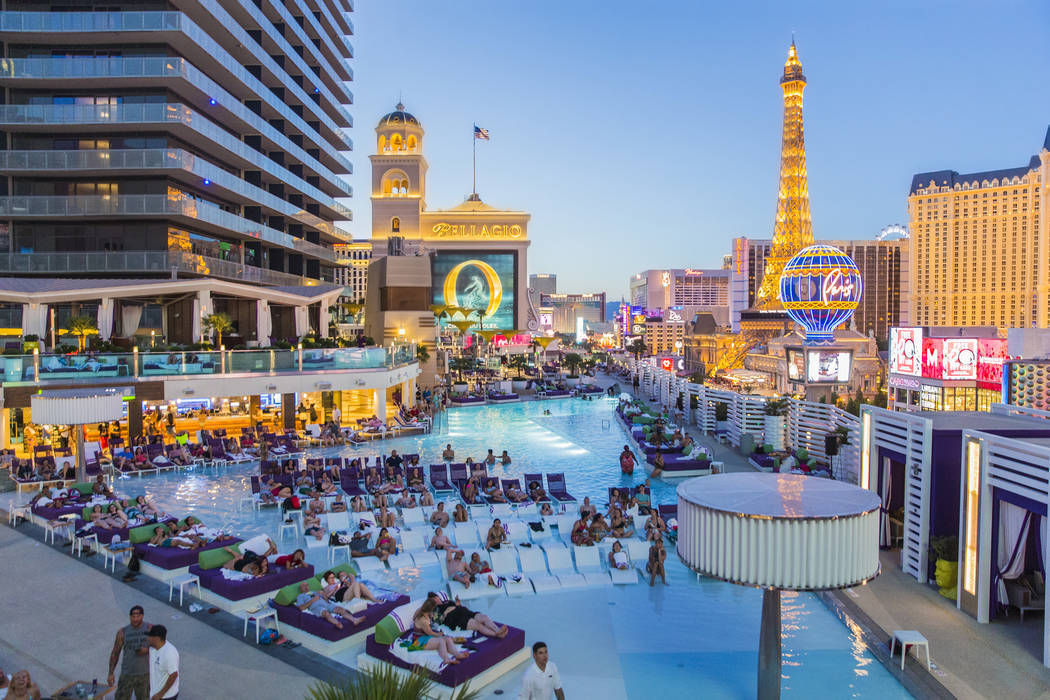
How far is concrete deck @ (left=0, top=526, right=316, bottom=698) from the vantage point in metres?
7.98

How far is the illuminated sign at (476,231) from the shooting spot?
253ft

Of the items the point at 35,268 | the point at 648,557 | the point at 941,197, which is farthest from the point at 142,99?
the point at 941,197

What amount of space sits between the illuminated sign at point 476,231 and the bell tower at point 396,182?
8.61ft

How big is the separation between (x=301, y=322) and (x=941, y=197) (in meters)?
123

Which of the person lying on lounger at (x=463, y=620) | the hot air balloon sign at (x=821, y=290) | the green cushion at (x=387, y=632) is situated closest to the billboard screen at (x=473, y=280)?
the hot air balloon sign at (x=821, y=290)

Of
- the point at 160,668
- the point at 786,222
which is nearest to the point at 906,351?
the point at 160,668

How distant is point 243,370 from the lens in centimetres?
2466

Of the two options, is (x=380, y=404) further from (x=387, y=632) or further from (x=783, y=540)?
(x=783, y=540)

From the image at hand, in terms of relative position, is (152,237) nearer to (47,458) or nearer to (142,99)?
(142,99)

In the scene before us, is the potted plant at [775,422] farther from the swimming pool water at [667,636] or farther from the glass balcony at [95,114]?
the glass balcony at [95,114]

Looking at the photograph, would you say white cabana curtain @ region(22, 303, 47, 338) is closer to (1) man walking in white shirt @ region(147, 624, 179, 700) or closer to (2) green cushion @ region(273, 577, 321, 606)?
(2) green cushion @ region(273, 577, 321, 606)

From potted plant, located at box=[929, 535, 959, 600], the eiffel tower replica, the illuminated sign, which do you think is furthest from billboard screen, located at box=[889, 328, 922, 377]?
the eiffel tower replica

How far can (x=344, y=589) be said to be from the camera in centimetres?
982

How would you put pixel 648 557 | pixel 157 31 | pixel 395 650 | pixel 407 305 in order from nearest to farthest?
pixel 395 650 → pixel 648 557 → pixel 157 31 → pixel 407 305
